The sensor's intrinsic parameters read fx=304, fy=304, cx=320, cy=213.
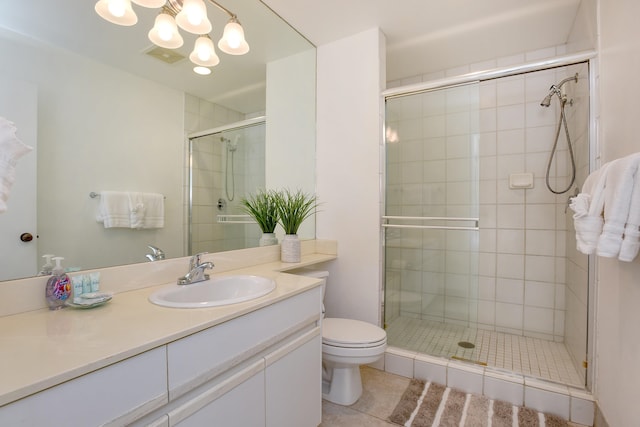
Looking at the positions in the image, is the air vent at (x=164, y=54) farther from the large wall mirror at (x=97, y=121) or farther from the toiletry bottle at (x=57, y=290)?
the toiletry bottle at (x=57, y=290)

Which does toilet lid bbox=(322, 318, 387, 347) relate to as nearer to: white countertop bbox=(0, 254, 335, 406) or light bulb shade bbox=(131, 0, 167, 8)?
white countertop bbox=(0, 254, 335, 406)

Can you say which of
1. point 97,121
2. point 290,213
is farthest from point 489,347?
point 97,121

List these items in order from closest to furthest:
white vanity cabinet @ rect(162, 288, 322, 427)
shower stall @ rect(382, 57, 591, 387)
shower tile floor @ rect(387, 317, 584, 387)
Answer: white vanity cabinet @ rect(162, 288, 322, 427), shower tile floor @ rect(387, 317, 584, 387), shower stall @ rect(382, 57, 591, 387)

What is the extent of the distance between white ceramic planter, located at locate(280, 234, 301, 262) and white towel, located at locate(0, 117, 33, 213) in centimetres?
134

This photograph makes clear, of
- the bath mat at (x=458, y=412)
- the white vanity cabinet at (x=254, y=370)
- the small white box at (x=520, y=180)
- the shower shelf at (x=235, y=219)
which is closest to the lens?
the white vanity cabinet at (x=254, y=370)

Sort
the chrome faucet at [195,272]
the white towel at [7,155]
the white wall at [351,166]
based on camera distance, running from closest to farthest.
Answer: the white towel at [7,155] → the chrome faucet at [195,272] → the white wall at [351,166]

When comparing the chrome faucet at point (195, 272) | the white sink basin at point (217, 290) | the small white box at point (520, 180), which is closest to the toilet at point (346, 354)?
the white sink basin at point (217, 290)

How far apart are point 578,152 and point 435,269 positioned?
1.19m

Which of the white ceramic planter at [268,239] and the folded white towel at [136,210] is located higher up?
the folded white towel at [136,210]

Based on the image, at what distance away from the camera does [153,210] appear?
4.79 ft

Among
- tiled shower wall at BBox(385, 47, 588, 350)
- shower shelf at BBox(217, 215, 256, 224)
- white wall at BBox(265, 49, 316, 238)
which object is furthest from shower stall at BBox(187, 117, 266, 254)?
tiled shower wall at BBox(385, 47, 588, 350)

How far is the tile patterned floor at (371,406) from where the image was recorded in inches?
60.6

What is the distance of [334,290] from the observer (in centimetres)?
224

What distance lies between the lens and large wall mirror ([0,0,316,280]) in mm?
1065
